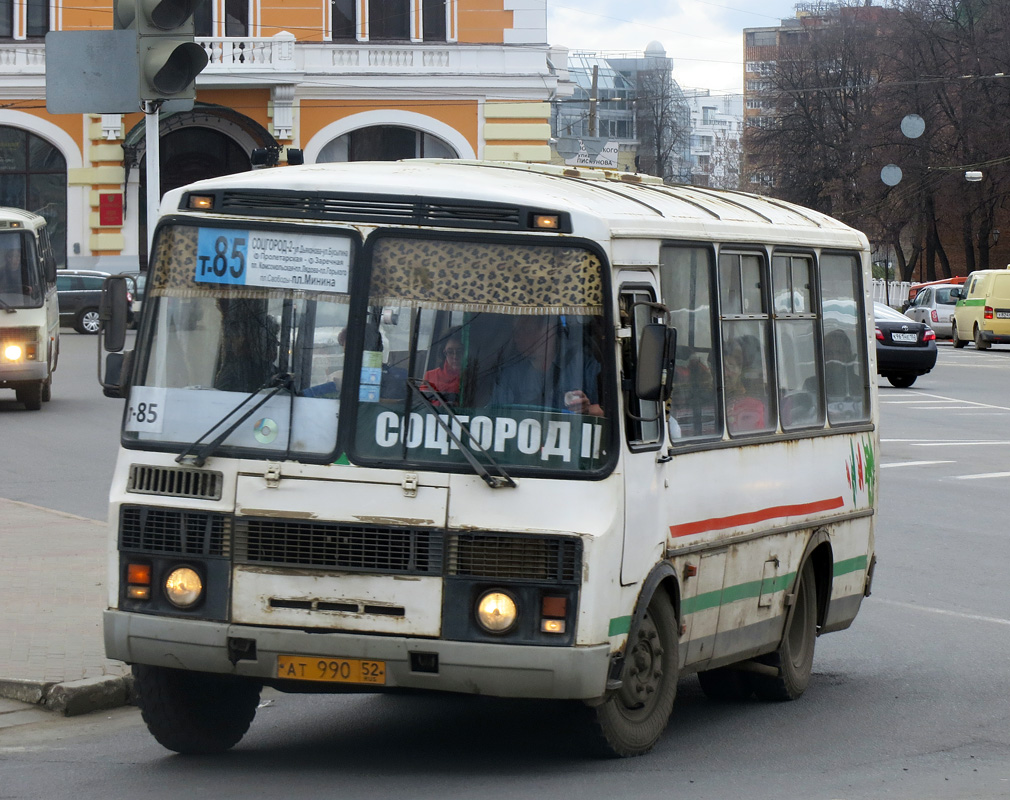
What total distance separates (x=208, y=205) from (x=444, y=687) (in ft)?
6.51

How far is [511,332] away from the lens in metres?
6.27

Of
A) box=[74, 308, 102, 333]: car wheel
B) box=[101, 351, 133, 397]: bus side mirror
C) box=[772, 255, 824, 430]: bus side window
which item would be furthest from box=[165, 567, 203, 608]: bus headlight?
box=[74, 308, 102, 333]: car wheel

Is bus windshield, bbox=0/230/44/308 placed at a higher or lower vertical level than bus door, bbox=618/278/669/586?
higher

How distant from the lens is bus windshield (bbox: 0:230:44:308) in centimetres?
2334

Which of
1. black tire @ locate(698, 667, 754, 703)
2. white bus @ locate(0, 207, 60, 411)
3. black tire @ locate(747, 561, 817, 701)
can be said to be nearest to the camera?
black tire @ locate(747, 561, 817, 701)

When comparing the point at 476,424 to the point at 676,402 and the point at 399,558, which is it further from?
the point at 676,402

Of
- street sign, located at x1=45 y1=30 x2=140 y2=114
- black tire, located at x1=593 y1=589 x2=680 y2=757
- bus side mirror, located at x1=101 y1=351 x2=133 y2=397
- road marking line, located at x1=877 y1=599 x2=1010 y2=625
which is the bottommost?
road marking line, located at x1=877 y1=599 x2=1010 y2=625

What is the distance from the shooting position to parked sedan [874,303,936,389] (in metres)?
30.5

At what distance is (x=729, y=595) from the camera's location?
7.48 metres

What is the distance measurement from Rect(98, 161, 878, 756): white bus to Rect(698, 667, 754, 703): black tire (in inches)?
61.8

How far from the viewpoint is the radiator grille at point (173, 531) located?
6246 millimetres

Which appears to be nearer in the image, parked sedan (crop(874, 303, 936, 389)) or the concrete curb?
the concrete curb

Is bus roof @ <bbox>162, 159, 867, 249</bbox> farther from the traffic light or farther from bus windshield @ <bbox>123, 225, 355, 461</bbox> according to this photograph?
the traffic light

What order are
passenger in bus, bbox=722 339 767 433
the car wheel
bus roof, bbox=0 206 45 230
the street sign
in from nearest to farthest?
passenger in bus, bbox=722 339 767 433 → the street sign → bus roof, bbox=0 206 45 230 → the car wheel
